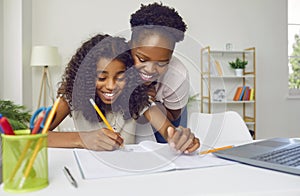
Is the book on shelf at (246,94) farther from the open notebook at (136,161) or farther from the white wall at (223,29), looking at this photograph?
the open notebook at (136,161)

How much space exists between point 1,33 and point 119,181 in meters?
2.71

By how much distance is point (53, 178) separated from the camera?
0.57 metres

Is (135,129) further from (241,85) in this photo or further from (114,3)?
(241,85)

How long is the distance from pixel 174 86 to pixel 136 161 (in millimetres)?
232

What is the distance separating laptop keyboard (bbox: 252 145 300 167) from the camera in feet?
2.19

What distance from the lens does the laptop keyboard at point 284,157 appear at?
0.67 metres

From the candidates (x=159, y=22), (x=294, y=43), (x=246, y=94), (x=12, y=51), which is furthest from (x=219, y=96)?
(x=294, y=43)

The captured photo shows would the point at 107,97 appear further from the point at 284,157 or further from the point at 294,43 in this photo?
the point at 294,43

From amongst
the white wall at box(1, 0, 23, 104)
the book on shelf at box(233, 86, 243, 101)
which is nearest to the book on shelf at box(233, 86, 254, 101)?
the book on shelf at box(233, 86, 243, 101)

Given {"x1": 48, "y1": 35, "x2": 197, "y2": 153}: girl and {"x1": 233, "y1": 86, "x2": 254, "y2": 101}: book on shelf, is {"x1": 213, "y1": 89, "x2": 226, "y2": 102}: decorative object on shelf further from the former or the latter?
{"x1": 233, "y1": 86, "x2": 254, "y2": 101}: book on shelf

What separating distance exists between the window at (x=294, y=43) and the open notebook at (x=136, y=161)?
11.5 feet

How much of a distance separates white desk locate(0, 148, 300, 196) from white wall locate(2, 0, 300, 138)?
8.34 ft

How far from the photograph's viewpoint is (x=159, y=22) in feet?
2.63

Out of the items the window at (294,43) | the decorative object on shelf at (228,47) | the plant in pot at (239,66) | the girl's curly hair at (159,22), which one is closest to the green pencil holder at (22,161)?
the girl's curly hair at (159,22)
